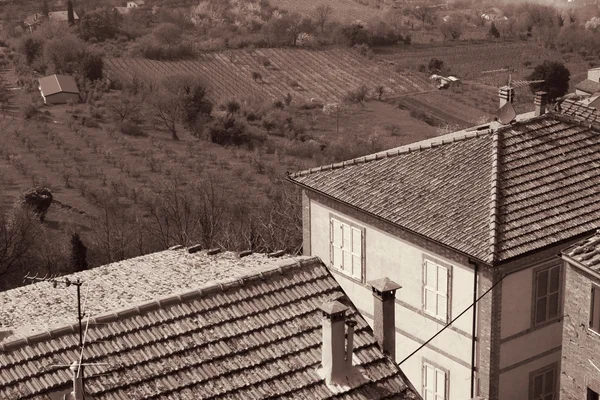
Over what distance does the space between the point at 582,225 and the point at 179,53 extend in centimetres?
8459

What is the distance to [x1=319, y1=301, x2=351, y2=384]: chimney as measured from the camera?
1496cm

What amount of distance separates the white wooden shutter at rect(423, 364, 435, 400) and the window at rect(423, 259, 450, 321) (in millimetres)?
1395

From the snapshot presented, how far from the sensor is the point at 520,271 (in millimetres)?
22219

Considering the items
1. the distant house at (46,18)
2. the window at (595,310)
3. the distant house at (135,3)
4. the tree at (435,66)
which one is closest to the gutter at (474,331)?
the window at (595,310)

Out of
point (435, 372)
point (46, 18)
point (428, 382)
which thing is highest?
point (435, 372)

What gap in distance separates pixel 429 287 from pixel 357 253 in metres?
2.64

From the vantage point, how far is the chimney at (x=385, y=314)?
16172mm

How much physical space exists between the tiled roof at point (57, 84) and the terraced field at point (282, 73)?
536 centimetres

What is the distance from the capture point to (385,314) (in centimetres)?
1620

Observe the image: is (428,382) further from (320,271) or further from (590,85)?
(590,85)

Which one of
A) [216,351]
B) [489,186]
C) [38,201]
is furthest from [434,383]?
[38,201]

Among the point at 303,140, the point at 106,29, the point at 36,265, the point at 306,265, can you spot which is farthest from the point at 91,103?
the point at 306,265

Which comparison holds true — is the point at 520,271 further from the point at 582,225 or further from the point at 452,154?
the point at 452,154

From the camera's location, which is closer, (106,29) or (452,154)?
(452,154)
